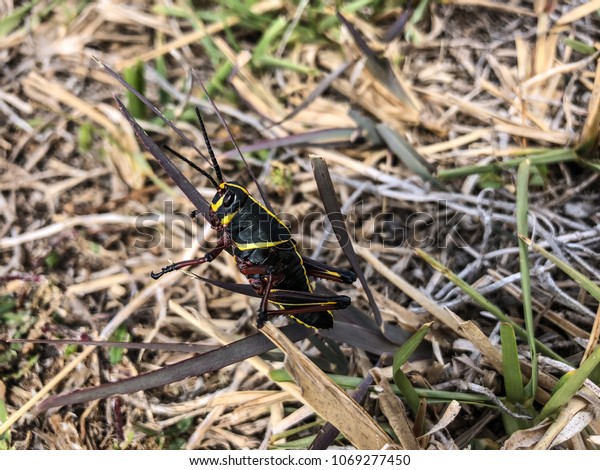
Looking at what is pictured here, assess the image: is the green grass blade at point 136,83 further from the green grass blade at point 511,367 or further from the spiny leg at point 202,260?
the green grass blade at point 511,367

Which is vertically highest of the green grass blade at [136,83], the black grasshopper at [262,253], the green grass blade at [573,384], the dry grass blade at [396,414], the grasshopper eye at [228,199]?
the green grass blade at [136,83]

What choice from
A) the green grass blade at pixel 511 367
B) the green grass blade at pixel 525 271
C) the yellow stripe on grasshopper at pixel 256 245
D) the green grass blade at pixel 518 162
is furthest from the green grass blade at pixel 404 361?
the green grass blade at pixel 518 162

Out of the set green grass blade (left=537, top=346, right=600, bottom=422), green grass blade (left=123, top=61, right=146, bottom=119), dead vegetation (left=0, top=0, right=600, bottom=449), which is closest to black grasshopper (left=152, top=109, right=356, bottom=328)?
dead vegetation (left=0, top=0, right=600, bottom=449)

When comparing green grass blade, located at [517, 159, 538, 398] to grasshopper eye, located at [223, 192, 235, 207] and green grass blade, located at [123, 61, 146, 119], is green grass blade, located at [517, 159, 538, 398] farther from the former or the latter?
green grass blade, located at [123, 61, 146, 119]

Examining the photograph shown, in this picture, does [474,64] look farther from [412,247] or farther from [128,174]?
[128,174]

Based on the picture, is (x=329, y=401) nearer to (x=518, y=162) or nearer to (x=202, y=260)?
(x=202, y=260)
